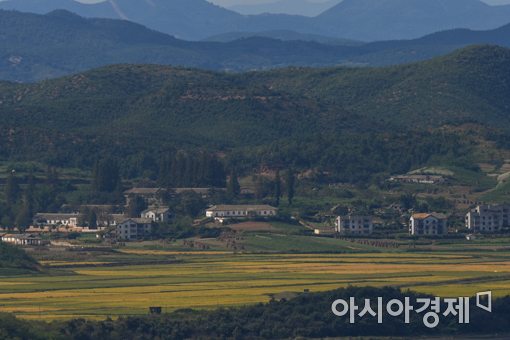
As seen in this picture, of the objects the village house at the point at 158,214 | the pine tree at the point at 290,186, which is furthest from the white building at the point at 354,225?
the pine tree at the point at 290,186

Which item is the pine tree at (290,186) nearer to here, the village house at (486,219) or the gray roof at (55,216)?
the village house at (486,219)

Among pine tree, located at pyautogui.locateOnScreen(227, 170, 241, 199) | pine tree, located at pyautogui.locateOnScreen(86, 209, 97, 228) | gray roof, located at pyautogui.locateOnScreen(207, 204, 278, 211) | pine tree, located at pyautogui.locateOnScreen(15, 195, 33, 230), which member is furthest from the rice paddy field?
pine tree, located at pyautogui.locateOnScreen(227, 170, 241, 199)

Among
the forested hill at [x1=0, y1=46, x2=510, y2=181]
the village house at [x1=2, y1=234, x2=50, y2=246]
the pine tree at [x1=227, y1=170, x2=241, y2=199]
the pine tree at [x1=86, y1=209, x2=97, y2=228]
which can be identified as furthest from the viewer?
the forested hill at [x1=0, y1=46, x2=510, y2=181]

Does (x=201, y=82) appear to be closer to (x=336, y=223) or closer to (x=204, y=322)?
(x=336, y=223)

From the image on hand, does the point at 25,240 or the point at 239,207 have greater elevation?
the point at 239,207

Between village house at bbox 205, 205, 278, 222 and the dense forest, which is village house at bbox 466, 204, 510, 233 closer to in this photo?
village house at bbox 205, 205, 278, 222

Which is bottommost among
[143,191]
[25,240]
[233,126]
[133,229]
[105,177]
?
[25,240]

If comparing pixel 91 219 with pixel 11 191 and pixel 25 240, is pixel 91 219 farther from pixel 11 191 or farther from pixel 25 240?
pixel 25 240

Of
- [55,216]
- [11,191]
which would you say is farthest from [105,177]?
[55,216]
